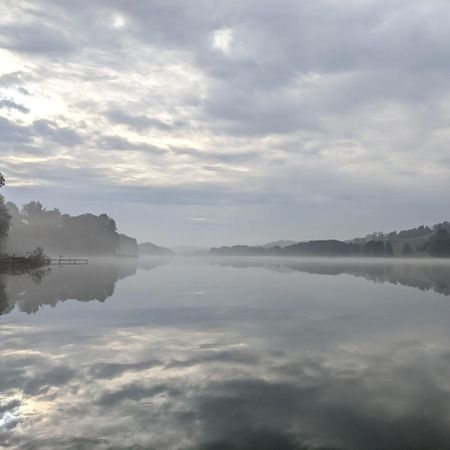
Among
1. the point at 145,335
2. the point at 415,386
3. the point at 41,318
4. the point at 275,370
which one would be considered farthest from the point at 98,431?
the point at 41,318

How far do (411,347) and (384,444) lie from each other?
12.0 metres

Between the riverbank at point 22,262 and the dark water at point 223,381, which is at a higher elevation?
the riverbank at point 22,262

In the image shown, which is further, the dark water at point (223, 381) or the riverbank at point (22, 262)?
the riverbank at point (22, 262)

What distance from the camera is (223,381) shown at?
1514 cm

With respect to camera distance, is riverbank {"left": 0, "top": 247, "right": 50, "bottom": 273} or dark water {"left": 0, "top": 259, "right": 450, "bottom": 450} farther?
riverbank {"left": 0, "top": 247, "right": 50, "bottom": 273}

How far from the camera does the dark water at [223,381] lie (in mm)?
10656

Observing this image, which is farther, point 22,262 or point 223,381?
point 22,262

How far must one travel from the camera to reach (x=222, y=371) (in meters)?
16.5

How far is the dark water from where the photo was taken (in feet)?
35.0

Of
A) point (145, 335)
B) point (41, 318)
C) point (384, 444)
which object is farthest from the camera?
point (41, 318)

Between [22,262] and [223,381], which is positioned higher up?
[22,262]

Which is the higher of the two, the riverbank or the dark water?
the riverbank

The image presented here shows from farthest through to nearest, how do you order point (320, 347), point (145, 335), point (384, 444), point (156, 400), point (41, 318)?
point (41, 318) < point (145, 335) < point (320, 347) < point (156, 400) < point (384, 444)

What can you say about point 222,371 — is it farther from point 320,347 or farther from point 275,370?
point 320,347
